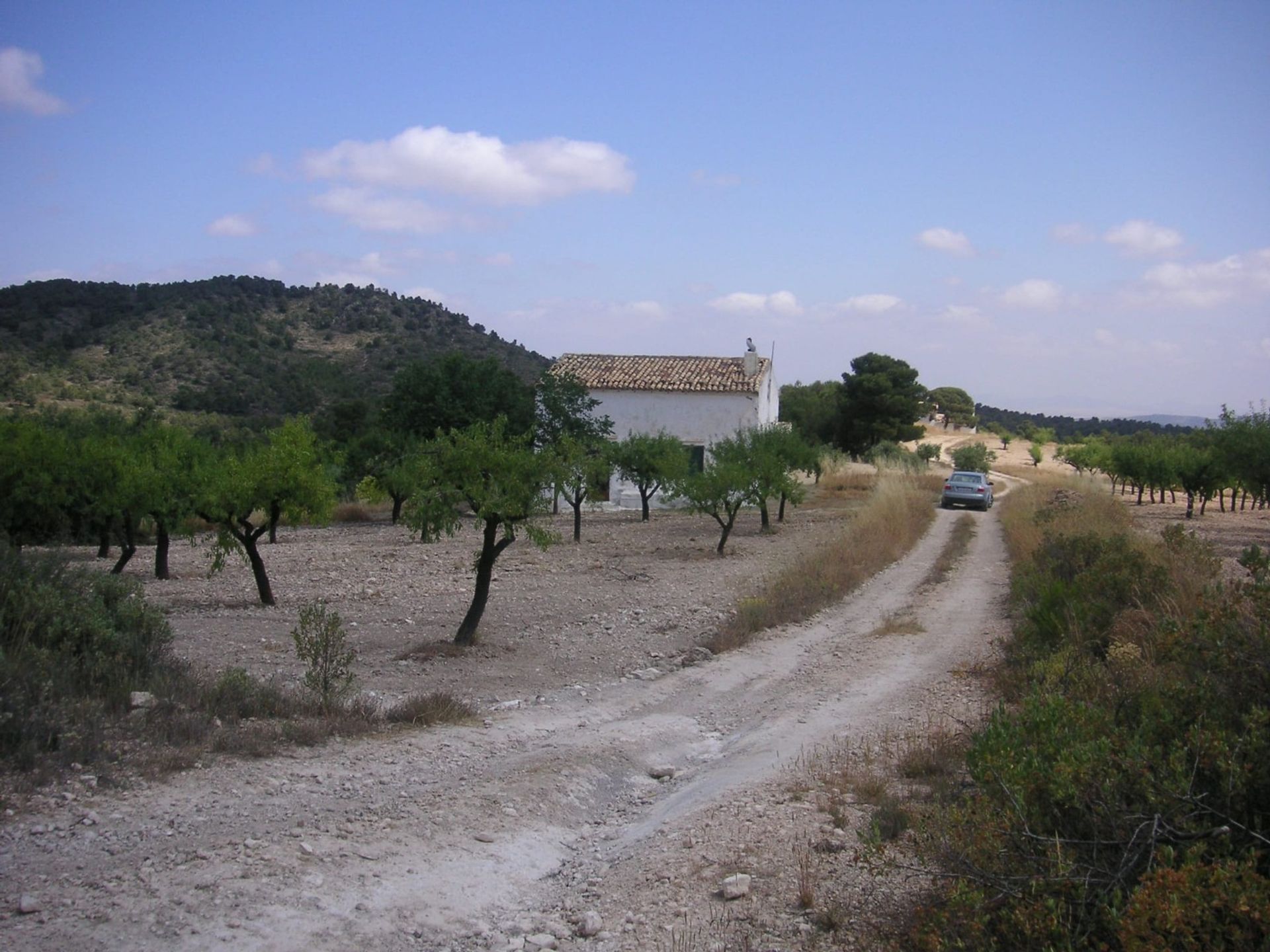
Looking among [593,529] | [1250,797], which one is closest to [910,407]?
[593,529]

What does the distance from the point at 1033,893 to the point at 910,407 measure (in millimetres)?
59190

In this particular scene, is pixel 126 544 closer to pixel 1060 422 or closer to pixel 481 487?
pixel 481 487

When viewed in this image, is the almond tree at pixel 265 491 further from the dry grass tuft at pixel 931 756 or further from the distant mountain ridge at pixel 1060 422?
the distant mountain ridge at pixel 1060 422

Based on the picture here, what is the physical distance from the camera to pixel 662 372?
38469 millimetres

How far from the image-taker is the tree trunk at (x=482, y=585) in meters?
12.1

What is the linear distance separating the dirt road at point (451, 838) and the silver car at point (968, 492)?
28.4 metres

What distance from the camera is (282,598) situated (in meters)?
16.1

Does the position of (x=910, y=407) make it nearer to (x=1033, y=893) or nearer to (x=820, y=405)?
(x=820, y=405)

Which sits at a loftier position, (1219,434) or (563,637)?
(1219,434)

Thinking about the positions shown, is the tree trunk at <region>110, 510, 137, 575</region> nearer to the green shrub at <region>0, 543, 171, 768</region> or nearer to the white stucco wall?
the green shrub at <region>0, 543, 171, 768</region>

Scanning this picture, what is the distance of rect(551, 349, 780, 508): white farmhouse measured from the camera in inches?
1436

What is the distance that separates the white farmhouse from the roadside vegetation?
102ft

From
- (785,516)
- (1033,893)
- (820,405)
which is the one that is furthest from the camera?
(820,405)

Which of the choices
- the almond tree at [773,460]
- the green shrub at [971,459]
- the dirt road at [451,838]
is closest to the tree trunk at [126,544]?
the dirt road at [451,838]
